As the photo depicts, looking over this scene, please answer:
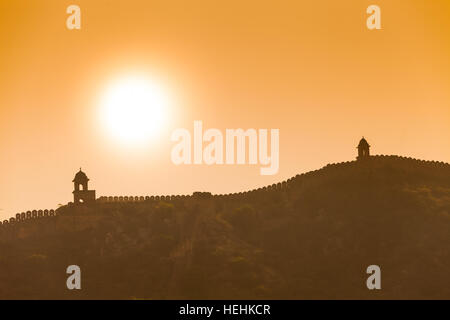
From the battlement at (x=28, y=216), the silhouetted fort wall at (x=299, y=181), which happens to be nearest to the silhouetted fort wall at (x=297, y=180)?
the silhouetted fort wall at (x=299, y=181)

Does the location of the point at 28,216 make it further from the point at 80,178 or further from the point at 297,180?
the point at 297,180

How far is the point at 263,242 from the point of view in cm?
15600

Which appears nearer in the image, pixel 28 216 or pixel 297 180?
pixel 28 216

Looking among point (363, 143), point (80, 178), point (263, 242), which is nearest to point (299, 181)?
point (363, 143)

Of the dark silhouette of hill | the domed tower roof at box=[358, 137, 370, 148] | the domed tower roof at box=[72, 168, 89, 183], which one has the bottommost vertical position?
the dark silhouette of hill

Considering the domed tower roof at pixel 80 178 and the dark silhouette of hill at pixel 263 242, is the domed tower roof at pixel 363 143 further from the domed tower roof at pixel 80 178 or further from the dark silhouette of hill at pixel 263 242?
the domed tower roof at pixel 80 178

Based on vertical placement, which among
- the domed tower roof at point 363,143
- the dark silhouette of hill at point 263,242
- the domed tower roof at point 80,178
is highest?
the domed tower roof at point 363,143

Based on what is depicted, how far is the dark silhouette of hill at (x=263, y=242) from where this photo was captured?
5728 inches

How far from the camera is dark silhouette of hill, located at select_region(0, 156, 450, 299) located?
146 m

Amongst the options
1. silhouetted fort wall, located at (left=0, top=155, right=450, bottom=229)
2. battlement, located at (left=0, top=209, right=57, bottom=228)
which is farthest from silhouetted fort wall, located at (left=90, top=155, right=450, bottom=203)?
battlement, located at (left=0, top=209, right=57, bottom=228)

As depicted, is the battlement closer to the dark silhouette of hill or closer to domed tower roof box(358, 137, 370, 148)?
the dark silhouette of hill

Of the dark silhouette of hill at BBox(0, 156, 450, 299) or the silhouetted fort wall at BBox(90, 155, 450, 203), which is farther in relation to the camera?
the silhouetted fort wall at BBox(90, 155, 450, 203)
